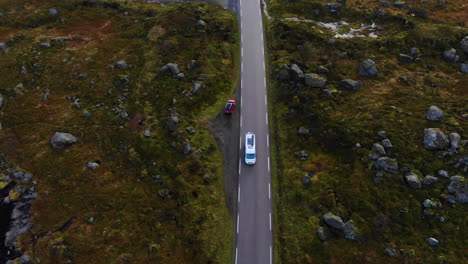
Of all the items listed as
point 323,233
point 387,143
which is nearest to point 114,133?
point 323,233

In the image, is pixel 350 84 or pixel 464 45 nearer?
pixel 350 84

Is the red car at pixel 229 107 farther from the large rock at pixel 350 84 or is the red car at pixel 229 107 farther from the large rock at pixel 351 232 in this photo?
the large rock at pixel 351 232

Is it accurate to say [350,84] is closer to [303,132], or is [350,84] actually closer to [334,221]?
[303,132]

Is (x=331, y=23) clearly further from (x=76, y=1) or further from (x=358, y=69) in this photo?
(x=76, y=1)

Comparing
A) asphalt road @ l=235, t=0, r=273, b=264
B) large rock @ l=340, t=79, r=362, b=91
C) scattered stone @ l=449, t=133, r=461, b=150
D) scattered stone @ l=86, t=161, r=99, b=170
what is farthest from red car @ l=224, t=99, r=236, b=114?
scattered stone @ l=449, t=133, r=461, b=150

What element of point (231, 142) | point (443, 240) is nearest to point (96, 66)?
point (231, 142)

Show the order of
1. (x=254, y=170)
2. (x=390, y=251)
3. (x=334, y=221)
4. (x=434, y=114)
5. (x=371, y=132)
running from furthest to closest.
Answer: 1. (x=434, y=114)
2. (x=371, y=132)
3. (x=254, y=170)
4. (x=334, y=221)
5. (x=390, y=251)
